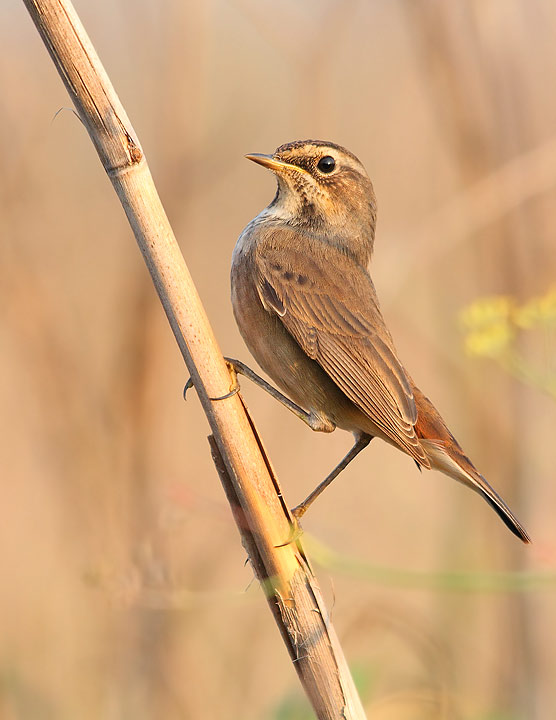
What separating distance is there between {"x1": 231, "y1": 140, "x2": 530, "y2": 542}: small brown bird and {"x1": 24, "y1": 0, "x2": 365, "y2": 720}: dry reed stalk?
0.77 meters

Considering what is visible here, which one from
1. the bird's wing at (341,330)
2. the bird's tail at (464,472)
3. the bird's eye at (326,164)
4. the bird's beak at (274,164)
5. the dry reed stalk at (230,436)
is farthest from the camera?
the bird's eye at (326,164)

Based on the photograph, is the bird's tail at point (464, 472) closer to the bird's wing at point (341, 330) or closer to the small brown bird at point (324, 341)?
the small brown bird at point (324, 341)

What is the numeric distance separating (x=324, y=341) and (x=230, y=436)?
111 centimetres

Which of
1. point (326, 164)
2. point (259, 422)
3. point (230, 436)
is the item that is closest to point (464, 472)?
point (230, 436)

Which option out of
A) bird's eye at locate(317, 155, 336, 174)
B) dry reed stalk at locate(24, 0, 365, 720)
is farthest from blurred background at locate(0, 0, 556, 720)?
dry reed stalk at locate(24, 0, 365, 720)

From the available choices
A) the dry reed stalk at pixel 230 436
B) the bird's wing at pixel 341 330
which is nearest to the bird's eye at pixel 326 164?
the bird's wing at pixel 341 330

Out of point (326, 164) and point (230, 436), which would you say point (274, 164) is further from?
point (230, 436)

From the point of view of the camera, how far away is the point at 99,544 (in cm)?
342

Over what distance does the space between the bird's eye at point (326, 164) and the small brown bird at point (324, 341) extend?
20 millimetres

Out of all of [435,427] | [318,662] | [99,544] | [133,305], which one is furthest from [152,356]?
[318,662]

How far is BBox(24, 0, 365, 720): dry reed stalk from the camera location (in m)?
1.92

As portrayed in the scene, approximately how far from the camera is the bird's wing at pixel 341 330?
3107mm

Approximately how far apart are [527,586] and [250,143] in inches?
109

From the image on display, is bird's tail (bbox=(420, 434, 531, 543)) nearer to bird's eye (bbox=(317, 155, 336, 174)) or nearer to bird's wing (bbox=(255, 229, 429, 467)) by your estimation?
bird's wing (bbox=(255, 229, 429, 467))
